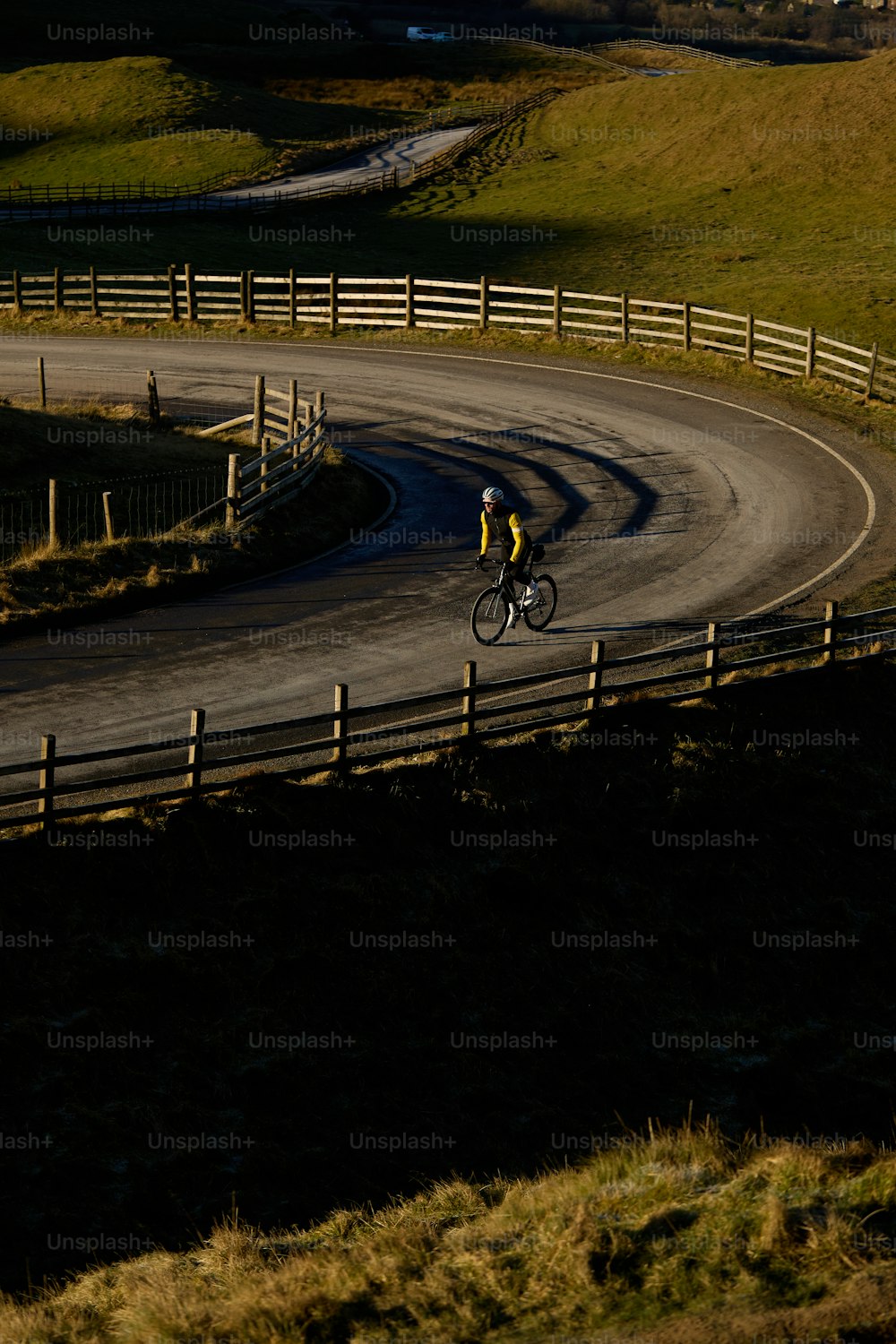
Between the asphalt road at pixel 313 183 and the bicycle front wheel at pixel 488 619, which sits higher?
the asphalt road at pixel 313 183

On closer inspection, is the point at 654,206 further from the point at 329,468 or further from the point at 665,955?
the point at 665,955

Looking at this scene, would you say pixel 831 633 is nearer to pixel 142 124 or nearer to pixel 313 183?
pixel 313 183

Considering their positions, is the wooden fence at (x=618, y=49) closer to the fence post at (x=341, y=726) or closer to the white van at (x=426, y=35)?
the white van at (x=426, y=35)

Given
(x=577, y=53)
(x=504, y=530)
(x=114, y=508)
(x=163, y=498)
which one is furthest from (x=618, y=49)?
(x=504, y=530)

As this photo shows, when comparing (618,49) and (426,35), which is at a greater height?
(426,35)

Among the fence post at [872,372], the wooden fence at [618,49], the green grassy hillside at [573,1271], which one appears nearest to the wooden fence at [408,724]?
the green grassy hillside at [573,1271]

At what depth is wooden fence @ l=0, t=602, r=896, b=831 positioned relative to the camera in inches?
578

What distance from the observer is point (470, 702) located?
55.6ft

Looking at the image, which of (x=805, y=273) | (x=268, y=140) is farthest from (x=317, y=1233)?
(x=268, y=140)

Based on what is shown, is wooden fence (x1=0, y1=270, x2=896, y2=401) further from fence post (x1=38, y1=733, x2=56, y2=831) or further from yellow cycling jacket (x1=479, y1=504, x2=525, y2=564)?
fence post (x1=38, y1=733, x2=56, y2=831)

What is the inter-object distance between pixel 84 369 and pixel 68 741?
84.6 feet

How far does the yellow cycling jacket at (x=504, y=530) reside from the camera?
1988 centimetres

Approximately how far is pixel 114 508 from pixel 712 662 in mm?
12501

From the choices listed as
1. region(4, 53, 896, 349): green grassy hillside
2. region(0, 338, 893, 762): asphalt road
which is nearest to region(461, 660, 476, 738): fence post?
region(0, 338, 893, 762): asphalt road
